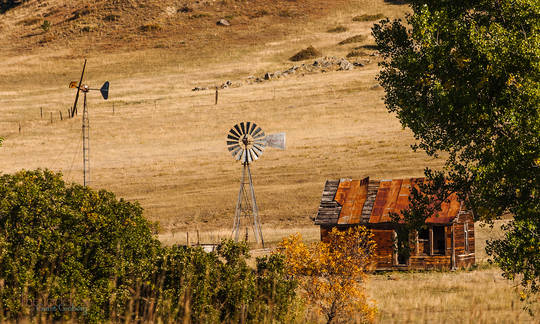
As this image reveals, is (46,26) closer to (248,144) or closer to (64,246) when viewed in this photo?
(248,144)

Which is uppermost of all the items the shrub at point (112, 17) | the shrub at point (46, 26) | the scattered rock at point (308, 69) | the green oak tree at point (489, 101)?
the shrub at point (112, 17)

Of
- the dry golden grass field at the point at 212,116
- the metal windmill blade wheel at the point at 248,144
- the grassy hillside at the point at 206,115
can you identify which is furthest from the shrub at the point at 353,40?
the metal windmill blade wheel at the point at 248,144

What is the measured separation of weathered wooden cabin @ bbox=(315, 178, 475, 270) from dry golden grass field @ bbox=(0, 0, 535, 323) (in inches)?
65.1

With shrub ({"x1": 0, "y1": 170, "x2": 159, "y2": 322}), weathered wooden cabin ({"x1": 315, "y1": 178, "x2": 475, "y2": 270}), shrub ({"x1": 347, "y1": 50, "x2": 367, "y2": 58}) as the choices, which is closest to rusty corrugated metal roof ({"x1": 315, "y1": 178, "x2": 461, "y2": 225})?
weathered wooden cabin ({"x1": 315, "y1": 178, "x2": 475, "y2": 270})

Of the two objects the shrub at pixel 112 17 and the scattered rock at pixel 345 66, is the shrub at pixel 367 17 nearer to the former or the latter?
the scattered rock at pixel 345 66

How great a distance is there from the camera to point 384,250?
3225 centimetres

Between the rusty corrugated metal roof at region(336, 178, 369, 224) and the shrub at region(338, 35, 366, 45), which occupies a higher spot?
the shrub at region(338, 35, 366, 45)

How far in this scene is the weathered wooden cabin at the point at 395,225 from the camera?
31.7 meters

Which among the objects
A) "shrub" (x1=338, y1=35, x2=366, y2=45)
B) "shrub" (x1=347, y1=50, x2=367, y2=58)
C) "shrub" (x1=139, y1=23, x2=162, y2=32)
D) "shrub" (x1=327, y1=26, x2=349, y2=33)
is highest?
"shrub" (x1=139, y1=23, x2=162, y2=32)

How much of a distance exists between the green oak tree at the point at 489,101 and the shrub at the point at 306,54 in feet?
270

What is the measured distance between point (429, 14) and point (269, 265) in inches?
266

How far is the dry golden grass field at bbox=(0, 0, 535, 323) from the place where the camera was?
4322 centimetres

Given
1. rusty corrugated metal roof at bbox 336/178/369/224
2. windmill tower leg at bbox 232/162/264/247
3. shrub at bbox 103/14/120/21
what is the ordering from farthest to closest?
1. shrub at bbox 103/14/120/21
2. windmill tower leg at bbox 232/162/264/247
3. rusty corrugated metal roof at bbox 336/178/369/224

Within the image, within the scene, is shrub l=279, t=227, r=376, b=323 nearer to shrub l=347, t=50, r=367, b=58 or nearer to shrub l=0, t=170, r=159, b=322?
shrub l=0, t=170, r=159, b=322
